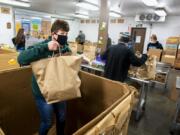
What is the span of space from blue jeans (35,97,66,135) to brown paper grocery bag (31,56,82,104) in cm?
26

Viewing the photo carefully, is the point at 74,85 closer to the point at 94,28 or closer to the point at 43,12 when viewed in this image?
the point at 43,12

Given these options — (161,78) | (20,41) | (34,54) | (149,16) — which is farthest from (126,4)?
(34,54)

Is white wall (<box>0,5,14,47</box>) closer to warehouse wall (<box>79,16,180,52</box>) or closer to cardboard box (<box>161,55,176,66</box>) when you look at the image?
warehouse wall (<box>79,16,180,52</box>)

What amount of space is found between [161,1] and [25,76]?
4.91 metres

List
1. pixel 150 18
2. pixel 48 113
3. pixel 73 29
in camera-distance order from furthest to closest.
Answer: pixel 73 29 < pixel 150 18 < pixel 48 113

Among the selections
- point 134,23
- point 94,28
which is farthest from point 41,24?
point 134,23

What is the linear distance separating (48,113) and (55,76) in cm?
44

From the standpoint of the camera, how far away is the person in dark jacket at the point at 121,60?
2375mm

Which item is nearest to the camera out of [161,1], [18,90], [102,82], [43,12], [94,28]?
[102,82]

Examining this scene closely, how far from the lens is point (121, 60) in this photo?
240 cm

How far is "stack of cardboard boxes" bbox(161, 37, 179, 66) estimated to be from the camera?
22.7ft

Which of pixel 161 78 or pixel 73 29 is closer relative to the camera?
pixel 161 78

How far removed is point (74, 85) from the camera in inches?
46.8

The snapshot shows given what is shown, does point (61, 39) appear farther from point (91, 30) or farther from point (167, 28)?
point (91, 30)
